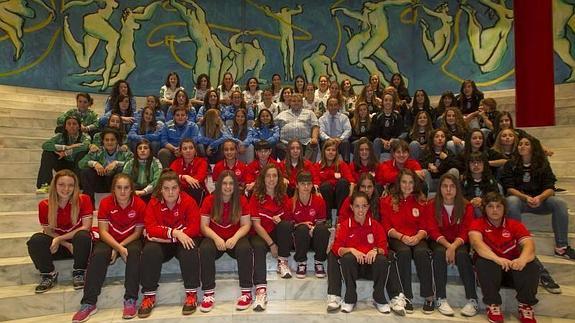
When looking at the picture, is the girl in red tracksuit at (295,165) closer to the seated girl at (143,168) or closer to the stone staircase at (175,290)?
the stone staircase at (175,290)

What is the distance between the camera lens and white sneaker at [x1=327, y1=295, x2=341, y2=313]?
11.6ft

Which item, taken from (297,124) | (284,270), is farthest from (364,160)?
(284,270)

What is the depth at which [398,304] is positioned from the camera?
11.6 ft

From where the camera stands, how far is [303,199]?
4191 millimetres

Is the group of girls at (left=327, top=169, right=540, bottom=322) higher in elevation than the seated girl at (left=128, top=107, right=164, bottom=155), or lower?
lower

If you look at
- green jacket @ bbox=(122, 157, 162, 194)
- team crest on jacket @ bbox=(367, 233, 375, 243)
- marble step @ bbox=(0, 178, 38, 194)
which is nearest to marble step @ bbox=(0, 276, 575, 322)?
team crest on jacket @ bbox=(367, 233, 375, 243)

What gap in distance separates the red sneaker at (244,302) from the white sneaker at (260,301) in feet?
0.22

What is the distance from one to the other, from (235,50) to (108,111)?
436cm

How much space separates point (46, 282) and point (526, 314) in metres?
3.61

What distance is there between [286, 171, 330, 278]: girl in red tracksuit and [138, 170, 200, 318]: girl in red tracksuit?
870 millimetres

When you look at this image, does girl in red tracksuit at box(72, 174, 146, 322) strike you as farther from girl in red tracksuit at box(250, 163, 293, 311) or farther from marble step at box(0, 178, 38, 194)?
marble step at box(0, 178, 38, 194)

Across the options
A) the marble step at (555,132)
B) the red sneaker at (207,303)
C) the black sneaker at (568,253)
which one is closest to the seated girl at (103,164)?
the red sneaker at (207,303)

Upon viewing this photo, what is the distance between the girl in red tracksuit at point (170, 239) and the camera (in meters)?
3.53

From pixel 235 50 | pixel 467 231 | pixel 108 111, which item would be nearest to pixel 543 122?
pixel 467 231
